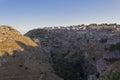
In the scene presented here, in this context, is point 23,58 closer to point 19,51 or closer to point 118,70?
point 19,51

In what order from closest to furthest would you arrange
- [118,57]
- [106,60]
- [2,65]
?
[118,57]
[106,60]
[2,65]

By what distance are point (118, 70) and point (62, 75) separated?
275ft

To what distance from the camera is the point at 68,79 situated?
183m

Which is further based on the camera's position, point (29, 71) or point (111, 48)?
point (29, 71)

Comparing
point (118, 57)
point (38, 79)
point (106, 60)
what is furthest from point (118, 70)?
point (38, 79)

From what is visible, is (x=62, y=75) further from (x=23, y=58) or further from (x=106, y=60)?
(x=106, y=60)

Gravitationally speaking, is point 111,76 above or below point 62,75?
above

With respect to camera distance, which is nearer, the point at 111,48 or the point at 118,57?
the point at 118,57

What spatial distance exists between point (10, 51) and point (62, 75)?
33592 millimetres

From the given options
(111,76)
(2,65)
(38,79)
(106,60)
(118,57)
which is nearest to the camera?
(111,76)

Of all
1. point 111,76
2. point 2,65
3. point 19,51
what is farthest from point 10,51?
point 111,76

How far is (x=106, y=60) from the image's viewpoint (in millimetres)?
141375

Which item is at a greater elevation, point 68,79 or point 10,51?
point 10,51

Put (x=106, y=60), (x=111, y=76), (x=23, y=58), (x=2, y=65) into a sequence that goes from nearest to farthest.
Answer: (x=111, y=76) → (x=106, y=60) → (x=2, y=65) → (x=23, y=58)
